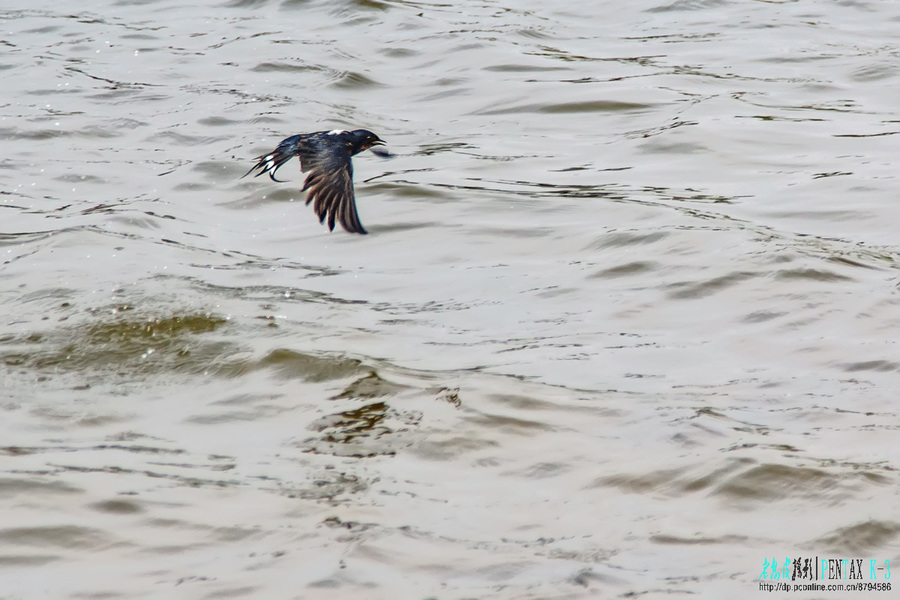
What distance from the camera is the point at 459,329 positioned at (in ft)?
16.9

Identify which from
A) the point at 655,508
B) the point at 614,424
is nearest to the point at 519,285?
the point at 614,424

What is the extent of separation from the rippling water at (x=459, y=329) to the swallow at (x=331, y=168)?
0.51 m

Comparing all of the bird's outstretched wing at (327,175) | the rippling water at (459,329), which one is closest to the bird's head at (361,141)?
the bird's outstretched wing at (327,175)

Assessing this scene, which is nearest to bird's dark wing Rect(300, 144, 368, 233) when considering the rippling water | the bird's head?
the bird's head

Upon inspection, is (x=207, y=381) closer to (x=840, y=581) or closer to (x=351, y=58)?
(x=840, y=581)

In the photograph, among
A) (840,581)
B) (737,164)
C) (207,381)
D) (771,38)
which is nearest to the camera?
(840,581)

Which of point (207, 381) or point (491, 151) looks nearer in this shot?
point (207, 381)

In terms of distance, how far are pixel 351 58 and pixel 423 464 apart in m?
7.49

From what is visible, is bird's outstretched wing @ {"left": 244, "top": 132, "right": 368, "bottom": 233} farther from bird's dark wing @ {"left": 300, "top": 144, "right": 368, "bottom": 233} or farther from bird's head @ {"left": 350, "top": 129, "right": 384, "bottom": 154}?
bird's head @ {"left": 350, "top": 129, "right": 384, "bottom": 154}

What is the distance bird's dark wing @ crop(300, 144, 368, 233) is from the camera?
5.03 meters

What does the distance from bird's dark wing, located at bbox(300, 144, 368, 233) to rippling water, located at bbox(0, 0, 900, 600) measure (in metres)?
0.50

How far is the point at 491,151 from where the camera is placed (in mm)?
7988

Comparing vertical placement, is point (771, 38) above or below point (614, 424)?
above

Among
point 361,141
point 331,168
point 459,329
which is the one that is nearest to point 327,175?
point 331,168
